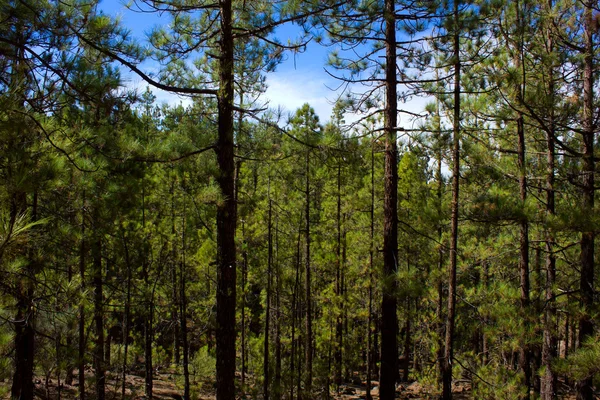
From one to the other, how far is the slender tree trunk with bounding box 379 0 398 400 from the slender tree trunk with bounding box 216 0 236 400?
238cm

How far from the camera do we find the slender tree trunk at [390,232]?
6547mm

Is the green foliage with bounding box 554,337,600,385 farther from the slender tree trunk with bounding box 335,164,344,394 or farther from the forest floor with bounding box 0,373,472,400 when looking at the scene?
the slender tree trunk with bounding box 335,164,344,394

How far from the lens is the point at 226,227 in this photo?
221 inches

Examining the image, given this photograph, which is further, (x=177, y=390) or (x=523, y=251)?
(x=177, y=390)

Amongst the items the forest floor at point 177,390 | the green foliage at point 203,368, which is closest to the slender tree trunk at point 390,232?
the forest floor at point 177,390

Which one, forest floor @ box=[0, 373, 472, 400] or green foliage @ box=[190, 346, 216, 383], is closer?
forest floor @ box=[0, 373, 472, 400]

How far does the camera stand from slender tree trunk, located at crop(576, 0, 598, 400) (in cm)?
646

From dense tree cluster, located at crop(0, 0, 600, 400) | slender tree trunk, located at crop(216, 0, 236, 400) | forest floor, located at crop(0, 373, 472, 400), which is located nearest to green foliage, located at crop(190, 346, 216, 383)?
forest floor, located at crop(0, 373, 472, 400)

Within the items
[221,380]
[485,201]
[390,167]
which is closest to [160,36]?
[390,167]

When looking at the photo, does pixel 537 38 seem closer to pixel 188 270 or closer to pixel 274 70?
pixel 274 70

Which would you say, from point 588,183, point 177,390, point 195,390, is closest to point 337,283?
point 195,390

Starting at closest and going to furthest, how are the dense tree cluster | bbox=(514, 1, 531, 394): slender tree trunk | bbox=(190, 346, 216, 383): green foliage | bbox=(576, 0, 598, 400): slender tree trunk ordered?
the dense tree cluster → bbox=(576, 0, 598, 400): slender tree trunk → bbox=(514, 1, 531, 394): slender tree trunk → bbox=(190, 346, 216, 383): green foliage

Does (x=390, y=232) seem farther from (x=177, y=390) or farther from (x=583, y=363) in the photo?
(x=177, y=390)

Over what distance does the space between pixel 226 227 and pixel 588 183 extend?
5813 millimetres
